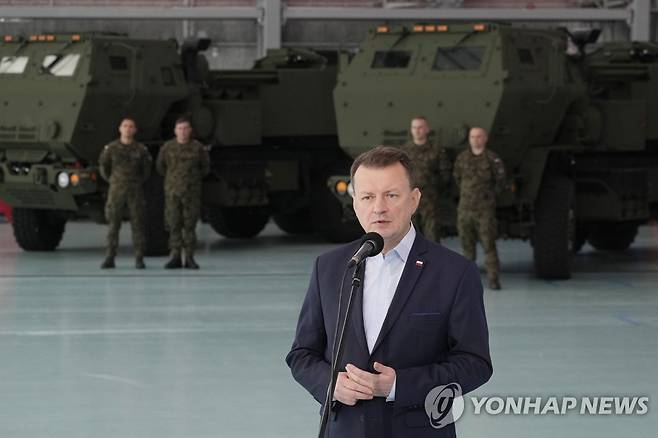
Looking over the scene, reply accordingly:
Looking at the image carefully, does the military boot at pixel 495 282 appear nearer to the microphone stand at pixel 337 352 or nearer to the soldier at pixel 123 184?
the soldier at pixel 123 184

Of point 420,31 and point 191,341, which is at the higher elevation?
point 420,31

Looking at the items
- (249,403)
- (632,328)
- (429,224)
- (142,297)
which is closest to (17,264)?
(142,297)

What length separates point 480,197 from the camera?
1215 cm

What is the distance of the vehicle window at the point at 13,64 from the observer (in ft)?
50.5

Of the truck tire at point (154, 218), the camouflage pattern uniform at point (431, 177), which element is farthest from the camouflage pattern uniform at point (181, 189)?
the camouflage pattern uniform at point (431, 177)

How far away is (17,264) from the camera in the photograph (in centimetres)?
1446

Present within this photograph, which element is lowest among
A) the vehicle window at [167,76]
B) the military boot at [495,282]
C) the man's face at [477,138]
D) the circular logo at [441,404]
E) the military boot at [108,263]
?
the military boot at [108,263]

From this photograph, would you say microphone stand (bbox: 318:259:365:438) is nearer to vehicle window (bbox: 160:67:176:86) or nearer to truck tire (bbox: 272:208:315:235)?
vehicle window (bbox: 160:67:176:86)

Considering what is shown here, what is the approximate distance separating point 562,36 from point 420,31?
1.25m

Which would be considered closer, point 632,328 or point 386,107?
point 632,328

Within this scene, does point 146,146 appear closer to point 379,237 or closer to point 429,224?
point 429,224

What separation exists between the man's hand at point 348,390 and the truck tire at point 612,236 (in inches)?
503

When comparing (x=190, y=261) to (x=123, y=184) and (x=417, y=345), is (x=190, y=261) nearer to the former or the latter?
(x=123, y=184)

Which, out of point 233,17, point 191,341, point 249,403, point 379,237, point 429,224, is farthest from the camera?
point 233,17
